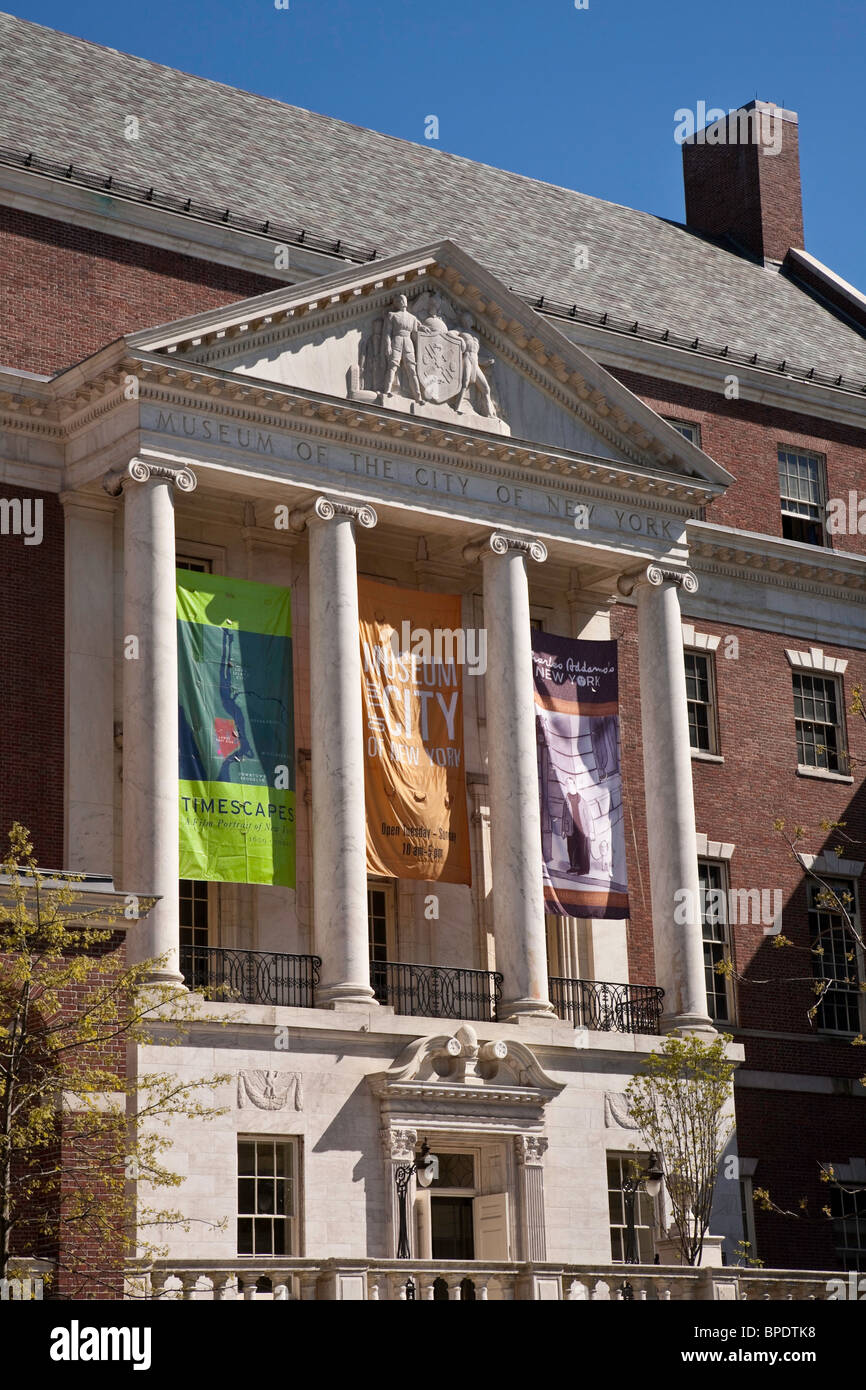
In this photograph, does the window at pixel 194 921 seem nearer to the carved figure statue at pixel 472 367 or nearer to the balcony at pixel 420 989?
the balcony at pixel 420 989

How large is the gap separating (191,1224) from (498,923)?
7858mm

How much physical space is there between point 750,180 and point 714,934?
22.0 metres

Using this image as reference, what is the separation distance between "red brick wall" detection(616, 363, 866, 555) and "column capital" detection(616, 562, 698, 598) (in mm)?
5148

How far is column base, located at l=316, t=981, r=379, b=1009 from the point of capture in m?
32.2

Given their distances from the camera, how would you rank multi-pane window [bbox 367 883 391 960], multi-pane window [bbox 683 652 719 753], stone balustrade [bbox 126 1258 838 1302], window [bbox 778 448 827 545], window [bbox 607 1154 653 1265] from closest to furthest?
stone balustrade [bbox 126 1258 838 1302]
window [bbox 607 1154 653 1265]
multi-pane window [bbox 367 883 391 960]
multi-pane window [bbox 683 652 719 753]
window [bbox 778 448 827 545]

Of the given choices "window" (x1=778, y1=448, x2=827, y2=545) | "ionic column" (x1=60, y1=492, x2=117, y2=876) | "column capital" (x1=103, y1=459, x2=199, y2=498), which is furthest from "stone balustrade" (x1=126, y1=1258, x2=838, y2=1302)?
"window" (x1=778, y1=448, x2=827, y2=545)

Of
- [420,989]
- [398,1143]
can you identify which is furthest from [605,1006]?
[398,1143]

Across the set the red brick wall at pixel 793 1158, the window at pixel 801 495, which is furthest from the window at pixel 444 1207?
the window at pixel 801 495

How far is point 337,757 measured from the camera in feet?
109

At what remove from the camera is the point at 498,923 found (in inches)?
1367

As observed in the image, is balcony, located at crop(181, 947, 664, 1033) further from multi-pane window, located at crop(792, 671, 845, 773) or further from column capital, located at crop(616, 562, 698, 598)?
multi-pane window, located at crop(792, 671, 845, 773)

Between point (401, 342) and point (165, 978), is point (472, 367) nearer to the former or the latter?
point (401, 342)
